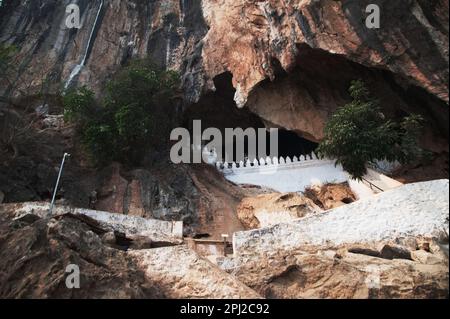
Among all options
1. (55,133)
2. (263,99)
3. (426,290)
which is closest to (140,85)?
(55,133)

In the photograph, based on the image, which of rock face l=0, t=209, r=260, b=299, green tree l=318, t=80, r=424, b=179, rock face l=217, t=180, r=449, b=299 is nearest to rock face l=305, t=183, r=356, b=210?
green tree l=318, t=80, r=424, b=179

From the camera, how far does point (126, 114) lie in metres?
15.6

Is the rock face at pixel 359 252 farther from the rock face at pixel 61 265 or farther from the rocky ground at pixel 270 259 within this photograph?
the rock face at pixel 61 265

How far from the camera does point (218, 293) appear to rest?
8.83 meters

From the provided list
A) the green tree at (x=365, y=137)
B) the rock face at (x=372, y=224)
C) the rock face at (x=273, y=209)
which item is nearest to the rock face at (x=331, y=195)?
the rock face at (x=273, y=209)

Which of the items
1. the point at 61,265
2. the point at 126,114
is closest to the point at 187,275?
the point at 61,265

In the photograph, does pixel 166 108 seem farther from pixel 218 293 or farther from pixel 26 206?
pixel 218 293

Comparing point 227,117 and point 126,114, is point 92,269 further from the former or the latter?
point 227,117

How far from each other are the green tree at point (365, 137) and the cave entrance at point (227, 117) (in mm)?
5103

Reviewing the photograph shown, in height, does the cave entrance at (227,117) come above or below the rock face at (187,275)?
above

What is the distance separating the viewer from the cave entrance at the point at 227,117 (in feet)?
63.3

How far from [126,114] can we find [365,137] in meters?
8.46

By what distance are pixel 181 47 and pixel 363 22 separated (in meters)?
9.67

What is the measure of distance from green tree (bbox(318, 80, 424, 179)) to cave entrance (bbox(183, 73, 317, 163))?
16.7 ft
